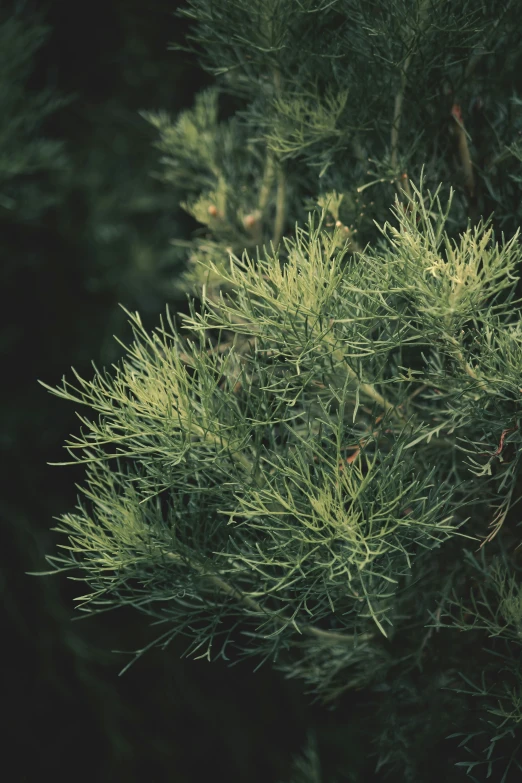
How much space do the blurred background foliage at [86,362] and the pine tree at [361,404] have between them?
2.34 ft

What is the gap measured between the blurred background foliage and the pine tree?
A: 713 mm

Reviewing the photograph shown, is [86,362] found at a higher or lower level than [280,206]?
lower

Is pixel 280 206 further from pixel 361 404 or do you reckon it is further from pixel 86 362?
pixel 86 362

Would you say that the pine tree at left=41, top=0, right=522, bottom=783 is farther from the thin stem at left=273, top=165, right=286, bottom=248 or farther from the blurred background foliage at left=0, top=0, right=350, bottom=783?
the blurred background foliage at left=0, top=0, right=350, bottom=783

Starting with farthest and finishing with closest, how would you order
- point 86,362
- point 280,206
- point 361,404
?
point 86,362 < point 280,206 < point 361,404

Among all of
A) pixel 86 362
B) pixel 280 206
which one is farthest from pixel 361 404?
pixel 86 362

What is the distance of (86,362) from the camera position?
1.63m

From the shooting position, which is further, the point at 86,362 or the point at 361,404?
the point at 86,362

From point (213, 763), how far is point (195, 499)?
108cm

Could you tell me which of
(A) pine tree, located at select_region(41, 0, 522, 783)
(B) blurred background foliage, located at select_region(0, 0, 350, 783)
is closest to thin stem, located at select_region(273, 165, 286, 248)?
(A) pine tree, located at select_region(41, 0, 522, 783)

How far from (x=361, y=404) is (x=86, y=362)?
3.52 ft

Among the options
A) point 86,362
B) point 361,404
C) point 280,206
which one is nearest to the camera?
point 361,404

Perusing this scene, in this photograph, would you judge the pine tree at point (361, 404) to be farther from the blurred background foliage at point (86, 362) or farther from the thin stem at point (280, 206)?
the blurred background foliage at point (86, 362)

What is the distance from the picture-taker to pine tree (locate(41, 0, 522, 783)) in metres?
0.55
